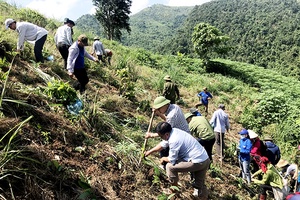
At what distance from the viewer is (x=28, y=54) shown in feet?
19.1

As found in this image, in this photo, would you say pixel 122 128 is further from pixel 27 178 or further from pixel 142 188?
pixel 27 178

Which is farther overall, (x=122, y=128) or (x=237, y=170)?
(x=237, y=170)

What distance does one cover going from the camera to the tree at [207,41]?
2450 cm

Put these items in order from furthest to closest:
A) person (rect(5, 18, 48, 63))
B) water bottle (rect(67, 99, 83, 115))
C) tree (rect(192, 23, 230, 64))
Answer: tree (rect(192, 23, 230, 64)), person (rect(5, 18, 48, 63)), water bottle (rect(67, 99, 83, 115))

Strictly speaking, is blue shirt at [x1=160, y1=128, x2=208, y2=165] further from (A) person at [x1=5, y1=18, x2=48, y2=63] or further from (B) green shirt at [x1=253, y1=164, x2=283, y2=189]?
(A) person at [x1=5, y1=18, x2=48, y2=63]

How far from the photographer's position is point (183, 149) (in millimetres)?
3297

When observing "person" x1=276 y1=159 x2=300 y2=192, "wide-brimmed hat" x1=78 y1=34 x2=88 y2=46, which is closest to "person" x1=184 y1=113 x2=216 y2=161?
"person" x1=276 y1=159 x2=300 y2=192

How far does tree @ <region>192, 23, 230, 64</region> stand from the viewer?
965 inches

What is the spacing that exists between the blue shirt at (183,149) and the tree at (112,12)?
27.5 metres

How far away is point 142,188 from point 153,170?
394 millimetres

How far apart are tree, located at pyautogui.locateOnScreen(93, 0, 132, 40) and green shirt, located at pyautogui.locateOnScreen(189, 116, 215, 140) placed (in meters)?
26.1

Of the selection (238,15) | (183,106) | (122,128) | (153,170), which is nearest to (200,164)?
(153,170)

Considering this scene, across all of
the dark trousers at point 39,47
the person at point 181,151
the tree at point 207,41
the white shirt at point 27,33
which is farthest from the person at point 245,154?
the tree at point 207,41

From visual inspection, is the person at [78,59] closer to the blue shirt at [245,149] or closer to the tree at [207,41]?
the blue shirt at [245,149]
